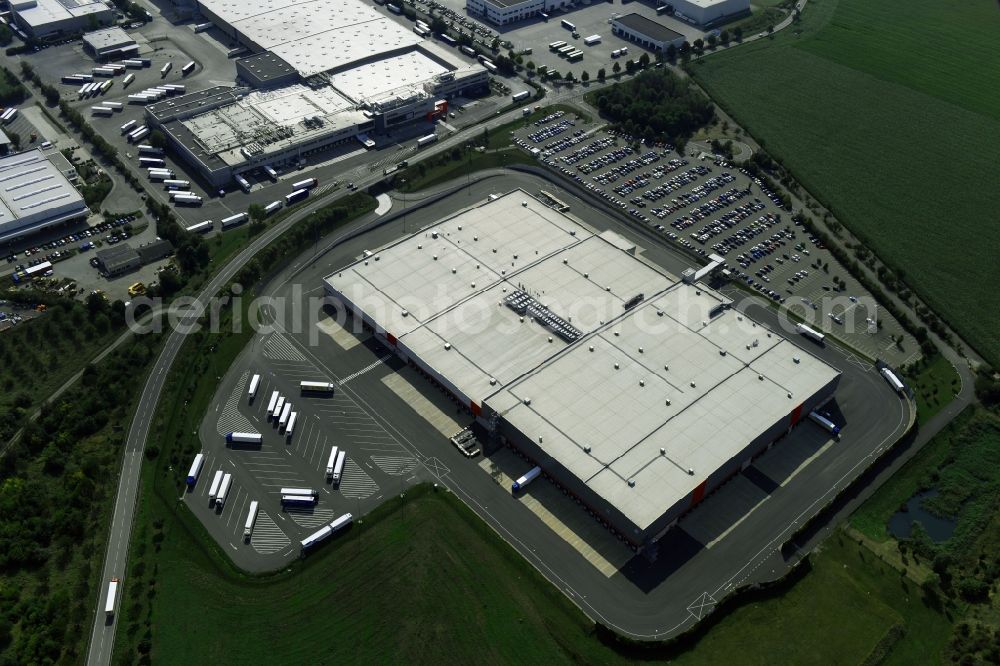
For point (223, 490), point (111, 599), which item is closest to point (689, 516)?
point (223, 490)

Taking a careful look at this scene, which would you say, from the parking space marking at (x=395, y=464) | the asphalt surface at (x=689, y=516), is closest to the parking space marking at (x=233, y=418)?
the asphalt surface at (x=689, y=516)

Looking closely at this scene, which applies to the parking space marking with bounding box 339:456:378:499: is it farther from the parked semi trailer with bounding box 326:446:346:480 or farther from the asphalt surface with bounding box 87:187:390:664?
the asphalt surface with bounding box 87:187:390:664

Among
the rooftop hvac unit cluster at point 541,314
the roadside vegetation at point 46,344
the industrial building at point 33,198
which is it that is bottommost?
the roadside vegetation at point 46,344

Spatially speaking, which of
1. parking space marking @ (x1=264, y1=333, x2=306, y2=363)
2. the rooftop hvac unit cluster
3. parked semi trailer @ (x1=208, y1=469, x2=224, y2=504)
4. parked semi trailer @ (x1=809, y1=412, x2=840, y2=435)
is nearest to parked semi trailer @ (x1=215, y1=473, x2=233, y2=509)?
parked semi trailer @ (x1=208, y1=469, x2=224, y2=504)

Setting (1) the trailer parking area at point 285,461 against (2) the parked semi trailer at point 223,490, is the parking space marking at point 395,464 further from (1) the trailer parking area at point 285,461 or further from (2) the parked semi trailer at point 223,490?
(2) the parked semi trailer at point 223,490

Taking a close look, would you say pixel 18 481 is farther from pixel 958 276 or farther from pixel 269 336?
pixel 958 276

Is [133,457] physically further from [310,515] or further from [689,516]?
[689,516]
